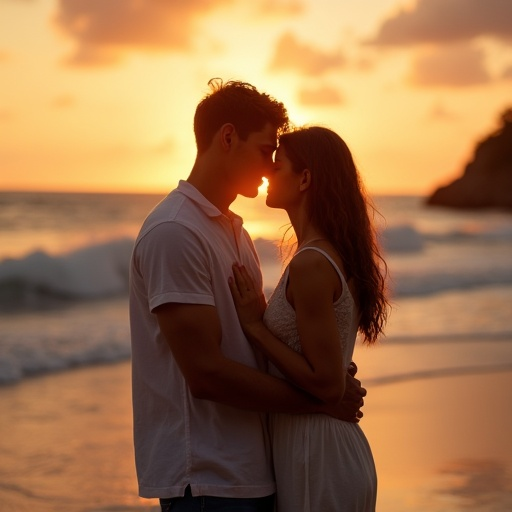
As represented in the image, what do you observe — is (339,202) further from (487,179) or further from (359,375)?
(487,179)

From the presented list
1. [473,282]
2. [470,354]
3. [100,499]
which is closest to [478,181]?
[473,282]

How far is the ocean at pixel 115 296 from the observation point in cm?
1062

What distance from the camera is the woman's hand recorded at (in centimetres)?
305

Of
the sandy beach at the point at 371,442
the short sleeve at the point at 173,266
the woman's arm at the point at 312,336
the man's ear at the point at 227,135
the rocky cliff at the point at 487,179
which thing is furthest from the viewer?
the rocky cliff at the point at 487,179

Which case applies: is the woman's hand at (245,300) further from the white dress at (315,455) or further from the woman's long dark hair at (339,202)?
the woman's long dark hair at (339,202)

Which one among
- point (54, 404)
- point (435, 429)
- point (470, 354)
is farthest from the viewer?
point (470, 354)

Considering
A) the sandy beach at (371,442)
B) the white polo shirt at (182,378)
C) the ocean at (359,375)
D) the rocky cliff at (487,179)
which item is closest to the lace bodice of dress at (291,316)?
the white polo shirt at (182,378)

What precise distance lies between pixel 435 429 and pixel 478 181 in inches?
3093

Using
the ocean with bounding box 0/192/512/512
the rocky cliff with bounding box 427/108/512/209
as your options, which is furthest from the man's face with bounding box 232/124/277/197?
the rocky cliff with bounding box 427/108/512/209

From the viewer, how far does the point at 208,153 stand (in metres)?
3.16

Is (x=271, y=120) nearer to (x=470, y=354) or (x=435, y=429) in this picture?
(x=435, y=429)

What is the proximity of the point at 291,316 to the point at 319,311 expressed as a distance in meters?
0.13

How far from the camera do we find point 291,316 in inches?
120

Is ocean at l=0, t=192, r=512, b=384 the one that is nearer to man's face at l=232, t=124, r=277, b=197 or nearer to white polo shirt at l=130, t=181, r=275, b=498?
man's face at l=232, t=124, r=277, b=197
